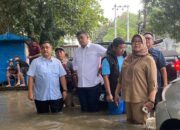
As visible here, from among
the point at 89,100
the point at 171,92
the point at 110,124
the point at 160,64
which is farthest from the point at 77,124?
the point at 171,92

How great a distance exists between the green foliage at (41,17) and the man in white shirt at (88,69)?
642 centimetres

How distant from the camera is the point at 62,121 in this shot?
7836 millimetres

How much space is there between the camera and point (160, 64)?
7.76 meters

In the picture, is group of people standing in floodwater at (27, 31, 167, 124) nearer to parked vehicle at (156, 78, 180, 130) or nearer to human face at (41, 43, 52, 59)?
human face at (41, 43, 52, 59)

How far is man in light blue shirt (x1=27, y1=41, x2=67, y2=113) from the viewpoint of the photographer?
27.7 ft

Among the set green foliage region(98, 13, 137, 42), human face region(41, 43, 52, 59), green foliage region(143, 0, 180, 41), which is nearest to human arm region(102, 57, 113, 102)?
human face region(41, 43, 52, 59)

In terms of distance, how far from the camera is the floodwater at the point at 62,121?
7271 millimetres

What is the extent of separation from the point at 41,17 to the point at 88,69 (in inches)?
401

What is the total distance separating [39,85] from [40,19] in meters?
10.2

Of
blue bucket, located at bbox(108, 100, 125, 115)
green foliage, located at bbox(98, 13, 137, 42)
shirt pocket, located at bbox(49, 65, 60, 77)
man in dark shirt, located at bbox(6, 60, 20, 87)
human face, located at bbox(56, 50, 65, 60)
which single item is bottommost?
blue bucket, located at bbox(108, 100, 125, 115)

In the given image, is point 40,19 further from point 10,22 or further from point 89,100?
point 89,100

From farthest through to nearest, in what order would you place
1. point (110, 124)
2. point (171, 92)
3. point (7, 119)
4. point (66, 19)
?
point (66, 19), point (7, 119), point (110, 124), point (171, 92)

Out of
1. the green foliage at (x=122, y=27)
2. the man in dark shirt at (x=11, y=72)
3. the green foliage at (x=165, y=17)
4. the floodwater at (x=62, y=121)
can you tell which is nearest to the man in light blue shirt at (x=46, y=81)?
the floodwater at (x=62, y=121)

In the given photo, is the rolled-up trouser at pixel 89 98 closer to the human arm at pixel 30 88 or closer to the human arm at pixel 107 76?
the human arm at pixel 107 76
